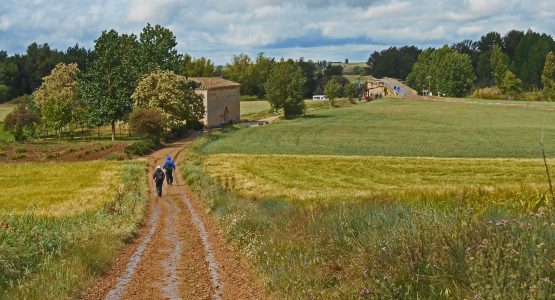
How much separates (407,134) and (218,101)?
32.1 metres

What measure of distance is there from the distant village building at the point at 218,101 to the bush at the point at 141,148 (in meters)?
26.4

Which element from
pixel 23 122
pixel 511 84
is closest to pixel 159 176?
pixel 23 122

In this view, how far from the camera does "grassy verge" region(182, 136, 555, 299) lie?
6320 mm

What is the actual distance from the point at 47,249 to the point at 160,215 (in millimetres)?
10801

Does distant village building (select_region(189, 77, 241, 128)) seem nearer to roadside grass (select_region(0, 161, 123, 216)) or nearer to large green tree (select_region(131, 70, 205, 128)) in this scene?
large green tree (select_region(131, 70, 205, 128))

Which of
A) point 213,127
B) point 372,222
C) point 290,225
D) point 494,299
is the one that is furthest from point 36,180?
point 213,127

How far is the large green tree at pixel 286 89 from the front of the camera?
3989 inches

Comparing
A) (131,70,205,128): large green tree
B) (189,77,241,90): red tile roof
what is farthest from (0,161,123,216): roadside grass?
(189,77,241,90): red tile roof

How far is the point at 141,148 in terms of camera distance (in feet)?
188

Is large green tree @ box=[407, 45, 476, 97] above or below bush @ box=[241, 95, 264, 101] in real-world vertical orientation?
above

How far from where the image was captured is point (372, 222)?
11.1 m

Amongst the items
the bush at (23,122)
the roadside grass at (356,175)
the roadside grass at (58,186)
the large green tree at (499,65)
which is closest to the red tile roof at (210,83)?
the bush at (23,122)

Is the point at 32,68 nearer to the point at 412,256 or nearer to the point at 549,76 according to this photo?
the point at 549,76

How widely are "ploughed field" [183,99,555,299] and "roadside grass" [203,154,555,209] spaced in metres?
0.10
